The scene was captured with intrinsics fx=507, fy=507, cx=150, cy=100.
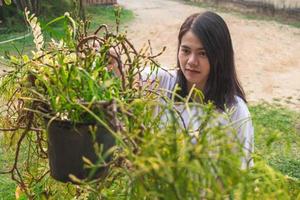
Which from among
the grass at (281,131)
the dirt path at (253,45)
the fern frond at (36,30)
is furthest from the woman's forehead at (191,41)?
the dirt path at (253,45)

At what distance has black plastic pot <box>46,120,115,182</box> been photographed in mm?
854

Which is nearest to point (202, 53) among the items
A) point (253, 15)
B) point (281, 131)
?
point (281, 131)

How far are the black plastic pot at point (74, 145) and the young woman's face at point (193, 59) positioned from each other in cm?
67

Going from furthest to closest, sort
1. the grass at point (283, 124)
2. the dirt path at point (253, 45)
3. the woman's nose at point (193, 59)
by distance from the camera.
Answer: the dirt path at point (253, 45), the grass at point (283, 124), the woman's nose at point (193, 59)

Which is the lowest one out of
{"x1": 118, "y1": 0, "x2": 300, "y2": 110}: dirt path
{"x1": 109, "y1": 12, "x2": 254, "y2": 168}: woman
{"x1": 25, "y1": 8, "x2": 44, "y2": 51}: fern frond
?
{"x1": 118, "y1": 0, "x2": 300, "y2": 110}: dirt path

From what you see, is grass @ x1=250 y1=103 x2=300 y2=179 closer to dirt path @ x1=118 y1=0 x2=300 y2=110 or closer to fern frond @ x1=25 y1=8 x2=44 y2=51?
dirt path @ x1=118 y1=0 x2=300 y2=110

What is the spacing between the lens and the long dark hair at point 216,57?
60.4 inches

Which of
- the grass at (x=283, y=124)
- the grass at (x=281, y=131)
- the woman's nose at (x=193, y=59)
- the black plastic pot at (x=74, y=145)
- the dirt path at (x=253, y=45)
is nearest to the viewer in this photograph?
the black plastic pot at (x=74, y=145)

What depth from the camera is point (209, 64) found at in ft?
5.02

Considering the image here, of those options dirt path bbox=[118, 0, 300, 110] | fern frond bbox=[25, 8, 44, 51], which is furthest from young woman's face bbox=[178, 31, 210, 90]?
dirt path bbox=[118, 0, 300, 110]

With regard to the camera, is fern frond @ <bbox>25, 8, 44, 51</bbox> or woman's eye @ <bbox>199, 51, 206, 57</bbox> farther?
woman's eye @ <bbox>199, 51, 206, 57</bbox>

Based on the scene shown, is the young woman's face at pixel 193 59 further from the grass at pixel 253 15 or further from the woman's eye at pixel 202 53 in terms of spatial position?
the grass at pixel 253 15

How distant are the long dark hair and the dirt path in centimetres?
288

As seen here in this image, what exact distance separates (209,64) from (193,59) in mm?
64
